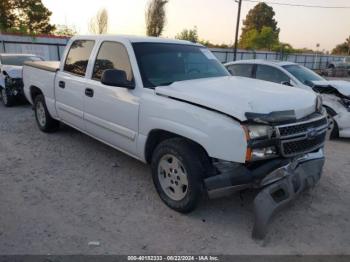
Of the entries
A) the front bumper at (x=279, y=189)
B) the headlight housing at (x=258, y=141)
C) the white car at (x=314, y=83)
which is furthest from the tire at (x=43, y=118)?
the white car at (x=314, y=83)

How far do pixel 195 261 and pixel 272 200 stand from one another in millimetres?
962

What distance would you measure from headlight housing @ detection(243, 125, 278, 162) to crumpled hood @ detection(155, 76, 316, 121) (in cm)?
15

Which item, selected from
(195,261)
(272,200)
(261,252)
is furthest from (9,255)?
(272,200)

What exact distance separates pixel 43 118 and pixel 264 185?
4985 mm

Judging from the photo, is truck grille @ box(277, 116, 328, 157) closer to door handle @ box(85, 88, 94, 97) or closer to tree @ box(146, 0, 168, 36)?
door handle @ box(85, 88, 94, 97)

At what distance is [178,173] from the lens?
3.65 meters

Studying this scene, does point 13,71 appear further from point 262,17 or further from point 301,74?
point 262,17

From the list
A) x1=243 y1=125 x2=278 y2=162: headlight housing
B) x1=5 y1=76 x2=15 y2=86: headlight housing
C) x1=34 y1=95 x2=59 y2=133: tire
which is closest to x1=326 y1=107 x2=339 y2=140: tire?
x1=243 y1=125 x2=278 y2=162: headlight housing

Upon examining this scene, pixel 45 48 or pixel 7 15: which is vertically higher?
pixel 7 15

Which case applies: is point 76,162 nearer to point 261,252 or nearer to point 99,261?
point 99,261

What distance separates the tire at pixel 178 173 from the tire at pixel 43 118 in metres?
3.49

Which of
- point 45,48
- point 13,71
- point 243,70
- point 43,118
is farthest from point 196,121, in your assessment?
point 45,48

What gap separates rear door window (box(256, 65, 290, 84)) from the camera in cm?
798

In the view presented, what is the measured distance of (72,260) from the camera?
2898 millimetres
